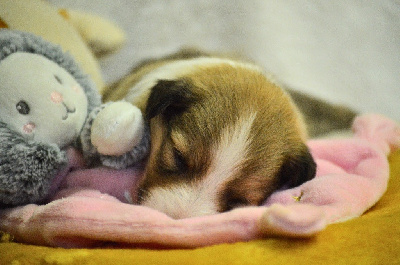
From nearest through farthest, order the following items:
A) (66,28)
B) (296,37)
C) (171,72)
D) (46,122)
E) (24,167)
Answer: (24,167) < (46,122) < (171,72) < (66,28) < (296,37)

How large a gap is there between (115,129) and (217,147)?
446 millimetres

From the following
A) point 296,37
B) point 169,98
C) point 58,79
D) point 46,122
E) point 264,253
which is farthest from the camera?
point 296,37

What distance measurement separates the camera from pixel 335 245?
3.82 feet

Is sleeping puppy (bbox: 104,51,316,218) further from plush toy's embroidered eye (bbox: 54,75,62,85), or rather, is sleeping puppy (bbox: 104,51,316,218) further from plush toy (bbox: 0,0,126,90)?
plush toy (bbox: 0,0,126,90)

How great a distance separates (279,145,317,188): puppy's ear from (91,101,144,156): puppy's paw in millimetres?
753

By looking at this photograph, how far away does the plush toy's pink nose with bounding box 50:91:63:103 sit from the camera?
153 cm

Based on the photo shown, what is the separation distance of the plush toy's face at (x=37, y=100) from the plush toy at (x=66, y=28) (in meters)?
0.43

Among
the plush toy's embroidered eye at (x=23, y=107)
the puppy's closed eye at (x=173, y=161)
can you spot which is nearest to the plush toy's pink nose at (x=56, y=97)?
the plush toy's embroidered eye at (x=23, y=107)

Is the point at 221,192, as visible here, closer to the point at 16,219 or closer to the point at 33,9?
the point at 16,219

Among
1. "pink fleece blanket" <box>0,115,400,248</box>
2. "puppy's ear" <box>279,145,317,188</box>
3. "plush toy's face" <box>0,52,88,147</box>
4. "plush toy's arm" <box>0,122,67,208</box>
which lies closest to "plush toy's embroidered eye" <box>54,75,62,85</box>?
"plush toy's face" <box>0,52,88,147</box>

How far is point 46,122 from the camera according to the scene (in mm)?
1492

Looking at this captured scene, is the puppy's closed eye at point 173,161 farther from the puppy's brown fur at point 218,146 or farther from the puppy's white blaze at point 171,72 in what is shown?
the puppy's white blaze at point 171,72

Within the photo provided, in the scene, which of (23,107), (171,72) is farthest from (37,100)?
(171,72)

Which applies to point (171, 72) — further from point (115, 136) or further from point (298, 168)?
point (298, 168)
